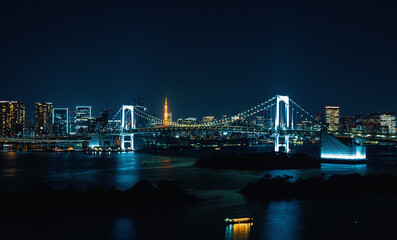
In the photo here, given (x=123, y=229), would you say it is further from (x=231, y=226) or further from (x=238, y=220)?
(x=238, y=220)

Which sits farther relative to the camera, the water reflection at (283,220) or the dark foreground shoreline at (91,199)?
the dark foreground shoreline at (91,199)

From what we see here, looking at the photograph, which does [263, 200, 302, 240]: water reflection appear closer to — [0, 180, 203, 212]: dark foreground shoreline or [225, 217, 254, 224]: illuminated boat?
[225, 217, 254, 224]: illuminated boat

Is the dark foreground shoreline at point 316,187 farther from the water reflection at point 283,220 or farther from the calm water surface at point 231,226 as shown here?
the water reflection at point 283,220

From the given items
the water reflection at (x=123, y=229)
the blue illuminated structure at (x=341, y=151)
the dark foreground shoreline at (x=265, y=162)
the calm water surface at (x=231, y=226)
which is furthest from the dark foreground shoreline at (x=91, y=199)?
the blue illuminated structure at (x=341, y=151)

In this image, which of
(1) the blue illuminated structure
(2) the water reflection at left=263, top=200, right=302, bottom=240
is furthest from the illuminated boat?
(1) the blue illuminated structure

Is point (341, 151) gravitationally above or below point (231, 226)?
above

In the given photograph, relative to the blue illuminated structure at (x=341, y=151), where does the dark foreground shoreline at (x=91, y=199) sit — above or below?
below

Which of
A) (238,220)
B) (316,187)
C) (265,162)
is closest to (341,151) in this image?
(265,162)
